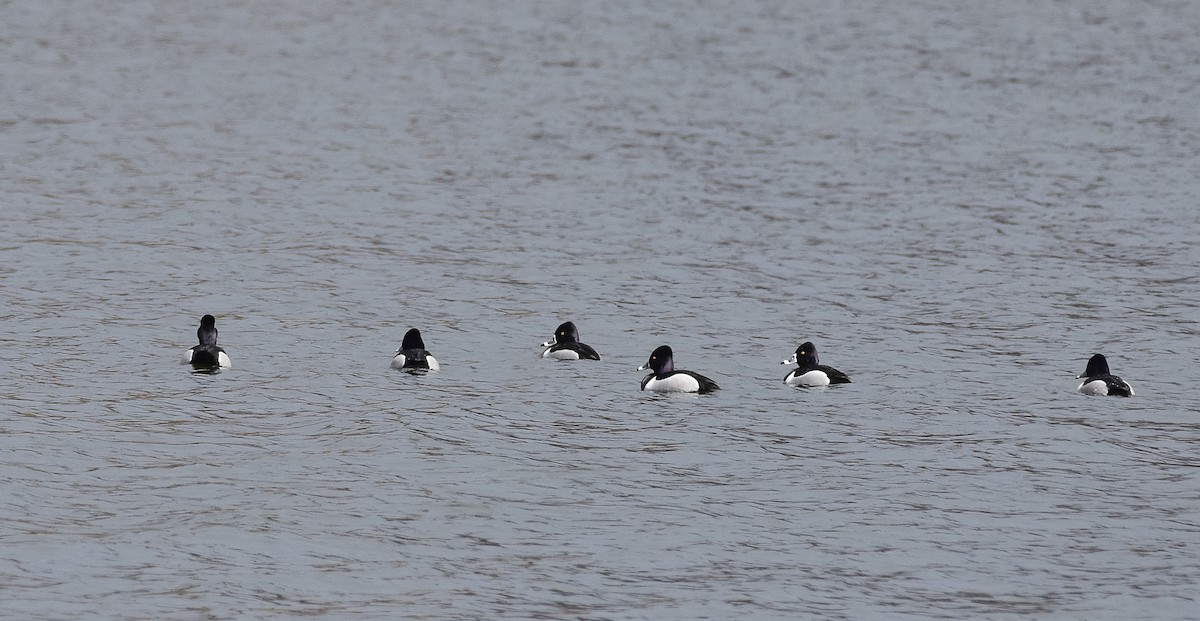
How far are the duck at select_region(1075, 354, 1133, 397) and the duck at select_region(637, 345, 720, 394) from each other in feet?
15.5

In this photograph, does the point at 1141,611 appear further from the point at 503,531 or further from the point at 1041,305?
the point at 1041,305

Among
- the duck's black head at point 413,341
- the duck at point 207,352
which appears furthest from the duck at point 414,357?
the duck at point 207,352

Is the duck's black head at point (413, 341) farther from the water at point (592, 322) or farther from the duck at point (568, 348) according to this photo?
the duck at point (568, 348)

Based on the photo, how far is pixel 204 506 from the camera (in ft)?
54.2

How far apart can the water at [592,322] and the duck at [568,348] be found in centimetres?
42

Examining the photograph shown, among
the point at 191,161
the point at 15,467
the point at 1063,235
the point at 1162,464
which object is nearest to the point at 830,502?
the point at 1162,464

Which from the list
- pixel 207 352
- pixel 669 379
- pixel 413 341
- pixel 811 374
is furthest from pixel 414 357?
pixel 811 374

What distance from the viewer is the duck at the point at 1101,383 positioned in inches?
835

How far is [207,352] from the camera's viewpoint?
72.7 feet

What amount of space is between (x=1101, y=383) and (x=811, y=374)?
3643 millimetres

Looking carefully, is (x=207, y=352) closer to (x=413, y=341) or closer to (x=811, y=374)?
(x=413, y=341)

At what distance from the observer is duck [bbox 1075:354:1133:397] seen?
21.2 metres

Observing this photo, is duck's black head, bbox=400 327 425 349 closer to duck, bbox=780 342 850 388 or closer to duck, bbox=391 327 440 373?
duck, bbox=391 327 440 373

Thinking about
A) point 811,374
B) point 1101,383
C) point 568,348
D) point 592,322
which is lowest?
point 811,374
